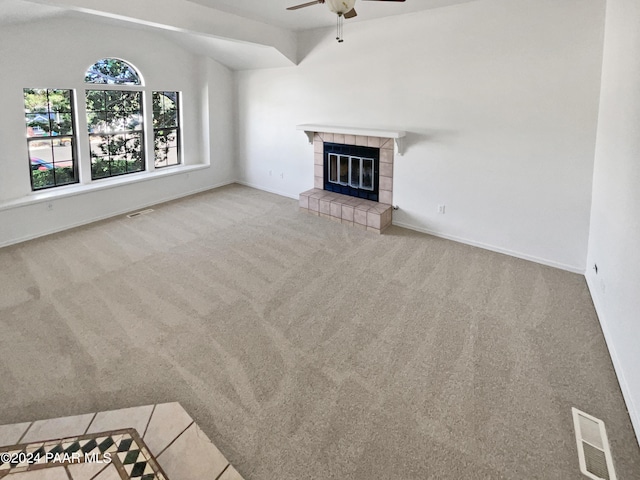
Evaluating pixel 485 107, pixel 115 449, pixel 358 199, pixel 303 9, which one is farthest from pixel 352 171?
pixel 115 449

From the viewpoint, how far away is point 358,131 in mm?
5488

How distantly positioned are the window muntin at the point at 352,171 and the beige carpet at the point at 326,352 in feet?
4.68

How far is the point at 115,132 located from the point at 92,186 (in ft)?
3.44

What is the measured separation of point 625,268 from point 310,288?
2568 millimetres

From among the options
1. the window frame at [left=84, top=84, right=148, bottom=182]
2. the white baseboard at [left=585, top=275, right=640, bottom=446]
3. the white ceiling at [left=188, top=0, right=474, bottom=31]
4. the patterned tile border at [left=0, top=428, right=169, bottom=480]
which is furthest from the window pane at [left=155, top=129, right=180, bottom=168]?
the white baseboard at [left=585, top=275, right=640, bottom=446]

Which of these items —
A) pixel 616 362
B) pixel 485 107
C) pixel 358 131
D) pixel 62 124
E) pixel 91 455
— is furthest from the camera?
pixel 62 124

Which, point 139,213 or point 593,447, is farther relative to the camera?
point 139,213

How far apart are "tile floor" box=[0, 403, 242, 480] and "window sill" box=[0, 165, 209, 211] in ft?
12.6

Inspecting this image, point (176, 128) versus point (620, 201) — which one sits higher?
point (176, 128)

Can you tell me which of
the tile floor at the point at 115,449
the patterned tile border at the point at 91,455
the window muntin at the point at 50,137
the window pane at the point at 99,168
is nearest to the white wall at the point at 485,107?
the window pane at the point at 99,168

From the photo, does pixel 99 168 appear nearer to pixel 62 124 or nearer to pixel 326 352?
pixel 62 124

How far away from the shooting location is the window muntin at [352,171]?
5.82 metres

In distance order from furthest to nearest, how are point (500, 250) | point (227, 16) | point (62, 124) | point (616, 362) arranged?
point (62, 124)
point (227, 16)
point (500, 250)
point (616, 362)

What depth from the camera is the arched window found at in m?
5.96
